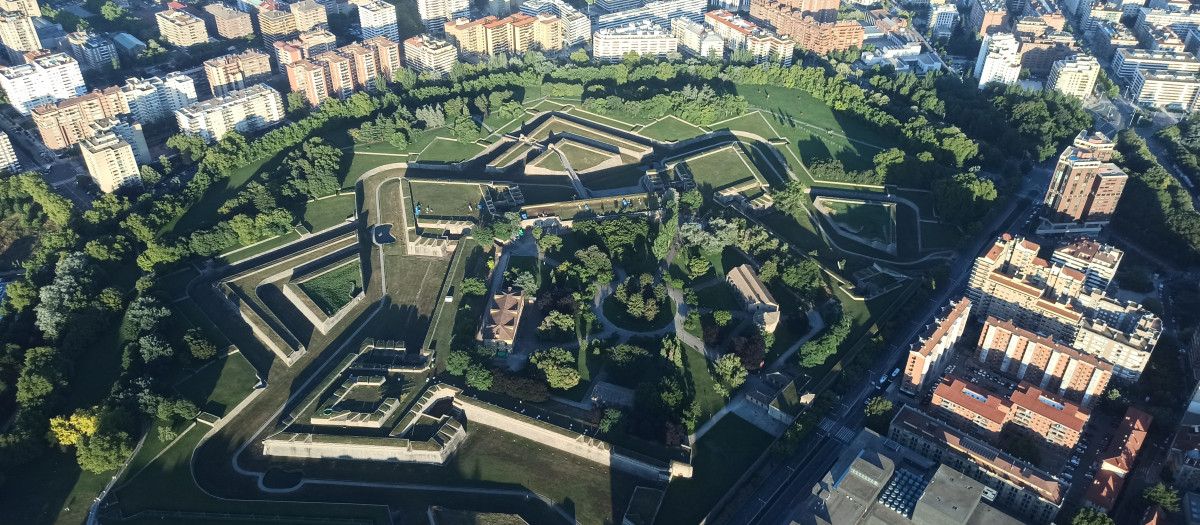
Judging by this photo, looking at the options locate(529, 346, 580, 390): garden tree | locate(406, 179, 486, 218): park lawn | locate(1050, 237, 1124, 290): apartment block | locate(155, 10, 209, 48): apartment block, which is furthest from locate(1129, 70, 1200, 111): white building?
locate(155, 10, 209, 48): apartment block

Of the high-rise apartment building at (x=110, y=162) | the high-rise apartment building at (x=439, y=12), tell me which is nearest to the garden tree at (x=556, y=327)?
the high-rise apartment building at (x=110, y=162)

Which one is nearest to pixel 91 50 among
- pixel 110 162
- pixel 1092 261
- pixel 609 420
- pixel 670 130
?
pixel 110 162

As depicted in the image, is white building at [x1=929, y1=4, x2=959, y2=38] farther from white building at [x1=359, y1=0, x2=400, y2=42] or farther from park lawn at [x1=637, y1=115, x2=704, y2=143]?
white building at [x1=359, y1=0, x2=400, y2=42]

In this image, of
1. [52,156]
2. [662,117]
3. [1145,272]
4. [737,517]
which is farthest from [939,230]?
[52,156]

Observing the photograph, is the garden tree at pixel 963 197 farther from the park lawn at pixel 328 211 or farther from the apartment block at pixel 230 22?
the apartment block at pixel 230 22

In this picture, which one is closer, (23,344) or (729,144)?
(23,344)

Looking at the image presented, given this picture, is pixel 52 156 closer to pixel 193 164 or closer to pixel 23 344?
pixel 193 164
